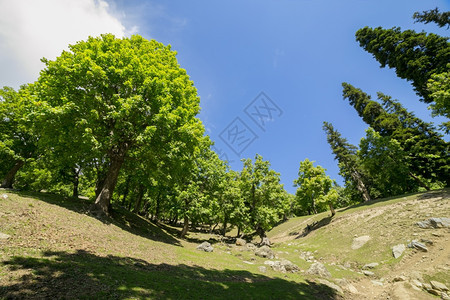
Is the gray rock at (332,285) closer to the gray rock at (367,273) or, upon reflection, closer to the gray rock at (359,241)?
the gray rock at (367,273)

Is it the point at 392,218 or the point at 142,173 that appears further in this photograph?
the point at 392,218

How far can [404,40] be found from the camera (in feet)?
99.1

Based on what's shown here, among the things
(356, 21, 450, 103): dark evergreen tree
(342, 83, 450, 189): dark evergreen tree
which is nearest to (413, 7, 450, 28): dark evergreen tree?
(356, 21, 450, 103): dark evergreen tree

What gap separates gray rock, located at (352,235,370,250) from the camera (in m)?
20.7

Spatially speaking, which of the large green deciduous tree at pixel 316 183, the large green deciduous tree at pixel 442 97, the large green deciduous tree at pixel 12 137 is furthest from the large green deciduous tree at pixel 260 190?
the large green deciduous tree at pixel 12 137

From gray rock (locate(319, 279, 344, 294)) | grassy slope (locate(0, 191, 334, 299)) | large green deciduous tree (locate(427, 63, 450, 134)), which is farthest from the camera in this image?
large green deciduous tree (locate(427, 63, 450, 134))

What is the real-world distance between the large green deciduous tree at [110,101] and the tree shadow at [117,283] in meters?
8.52

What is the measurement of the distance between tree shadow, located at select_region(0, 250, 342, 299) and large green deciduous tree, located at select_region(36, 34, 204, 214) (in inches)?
335

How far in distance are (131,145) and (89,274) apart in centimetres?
1250

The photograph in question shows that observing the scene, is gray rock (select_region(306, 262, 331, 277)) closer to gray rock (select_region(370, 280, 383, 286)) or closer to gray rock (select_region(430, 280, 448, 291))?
gray rock (select_region(370, 280, 383, 286))

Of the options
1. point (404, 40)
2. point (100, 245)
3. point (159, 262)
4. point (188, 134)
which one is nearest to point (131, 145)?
point (188, 134)

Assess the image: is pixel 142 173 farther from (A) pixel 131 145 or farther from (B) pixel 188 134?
(B) pixel 188 134

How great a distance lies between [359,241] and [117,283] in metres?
24.7

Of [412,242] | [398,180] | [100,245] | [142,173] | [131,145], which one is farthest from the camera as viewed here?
[398,180]
